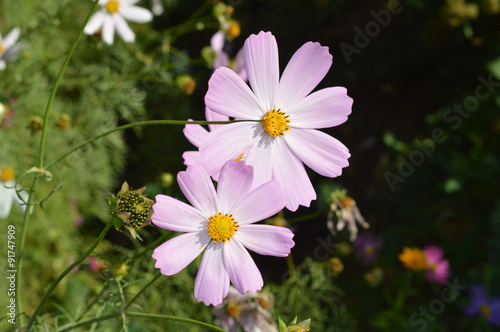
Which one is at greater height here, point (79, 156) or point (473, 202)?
point (79, 156)

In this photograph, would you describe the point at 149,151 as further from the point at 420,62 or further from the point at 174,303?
the point at 420,62

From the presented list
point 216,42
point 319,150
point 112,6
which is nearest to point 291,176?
point 319,150

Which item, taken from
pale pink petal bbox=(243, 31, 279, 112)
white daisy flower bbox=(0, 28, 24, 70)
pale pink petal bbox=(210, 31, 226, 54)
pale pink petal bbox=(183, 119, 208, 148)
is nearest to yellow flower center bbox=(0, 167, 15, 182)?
white daisy flower bbox=(0, 28, 24, 70)

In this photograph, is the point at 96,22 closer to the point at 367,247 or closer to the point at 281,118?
the point at 281,118

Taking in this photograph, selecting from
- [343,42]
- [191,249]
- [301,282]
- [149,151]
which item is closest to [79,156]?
[149,151]

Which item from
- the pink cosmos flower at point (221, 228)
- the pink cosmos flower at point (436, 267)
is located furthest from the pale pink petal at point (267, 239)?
the pink cosmos flower at point (436, 267)

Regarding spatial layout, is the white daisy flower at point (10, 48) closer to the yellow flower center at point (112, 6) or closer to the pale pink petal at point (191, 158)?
the yellow flower center at point (112, 6)

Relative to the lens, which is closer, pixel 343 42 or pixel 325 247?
pixel 325 247

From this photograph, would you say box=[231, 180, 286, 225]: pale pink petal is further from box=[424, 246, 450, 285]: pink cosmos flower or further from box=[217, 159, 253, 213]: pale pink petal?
box=[424, 246, 450, 285]: pink cosmos flower
